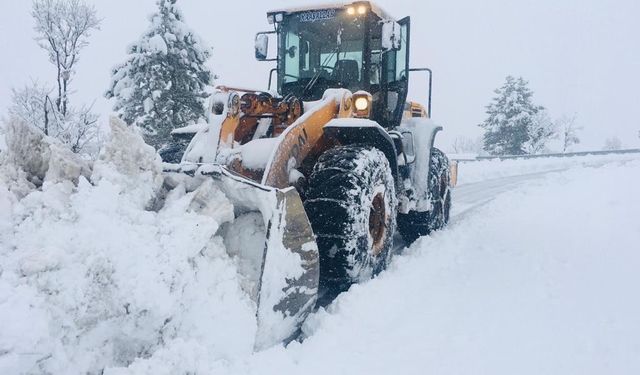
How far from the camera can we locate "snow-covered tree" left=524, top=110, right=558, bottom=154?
4078cm

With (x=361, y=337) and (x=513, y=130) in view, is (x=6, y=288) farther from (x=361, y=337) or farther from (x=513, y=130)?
(x=513, y=130)

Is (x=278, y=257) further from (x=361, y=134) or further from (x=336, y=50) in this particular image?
(x=336, y=50)

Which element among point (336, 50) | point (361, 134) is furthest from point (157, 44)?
point (361, 134)

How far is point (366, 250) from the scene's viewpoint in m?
4.04

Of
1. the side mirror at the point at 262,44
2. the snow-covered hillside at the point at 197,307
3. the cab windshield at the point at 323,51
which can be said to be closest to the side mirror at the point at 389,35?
the cab windshield at the point at 323,51

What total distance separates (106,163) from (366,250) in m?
2.08

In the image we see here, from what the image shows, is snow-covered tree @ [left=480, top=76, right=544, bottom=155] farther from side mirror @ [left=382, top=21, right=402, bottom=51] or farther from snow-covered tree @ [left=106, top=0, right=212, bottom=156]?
side mirror @ [left=382, top=21, right=402, bottom=51]

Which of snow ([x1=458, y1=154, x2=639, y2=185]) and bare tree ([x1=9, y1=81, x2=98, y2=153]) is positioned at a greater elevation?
bare tree ([x1=9, y1=81, x2=98, y2=153])

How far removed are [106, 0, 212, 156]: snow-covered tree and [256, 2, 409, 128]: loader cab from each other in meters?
12.3

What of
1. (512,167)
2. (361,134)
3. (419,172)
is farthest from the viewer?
(512,167)

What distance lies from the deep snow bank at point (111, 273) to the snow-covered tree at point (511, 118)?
134 ft

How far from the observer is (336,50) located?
18.5ft

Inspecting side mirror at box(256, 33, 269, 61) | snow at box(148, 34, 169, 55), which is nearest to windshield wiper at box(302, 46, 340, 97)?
side mirror at box(256, 33, 269, 61)

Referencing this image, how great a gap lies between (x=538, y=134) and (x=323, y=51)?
4026cm
